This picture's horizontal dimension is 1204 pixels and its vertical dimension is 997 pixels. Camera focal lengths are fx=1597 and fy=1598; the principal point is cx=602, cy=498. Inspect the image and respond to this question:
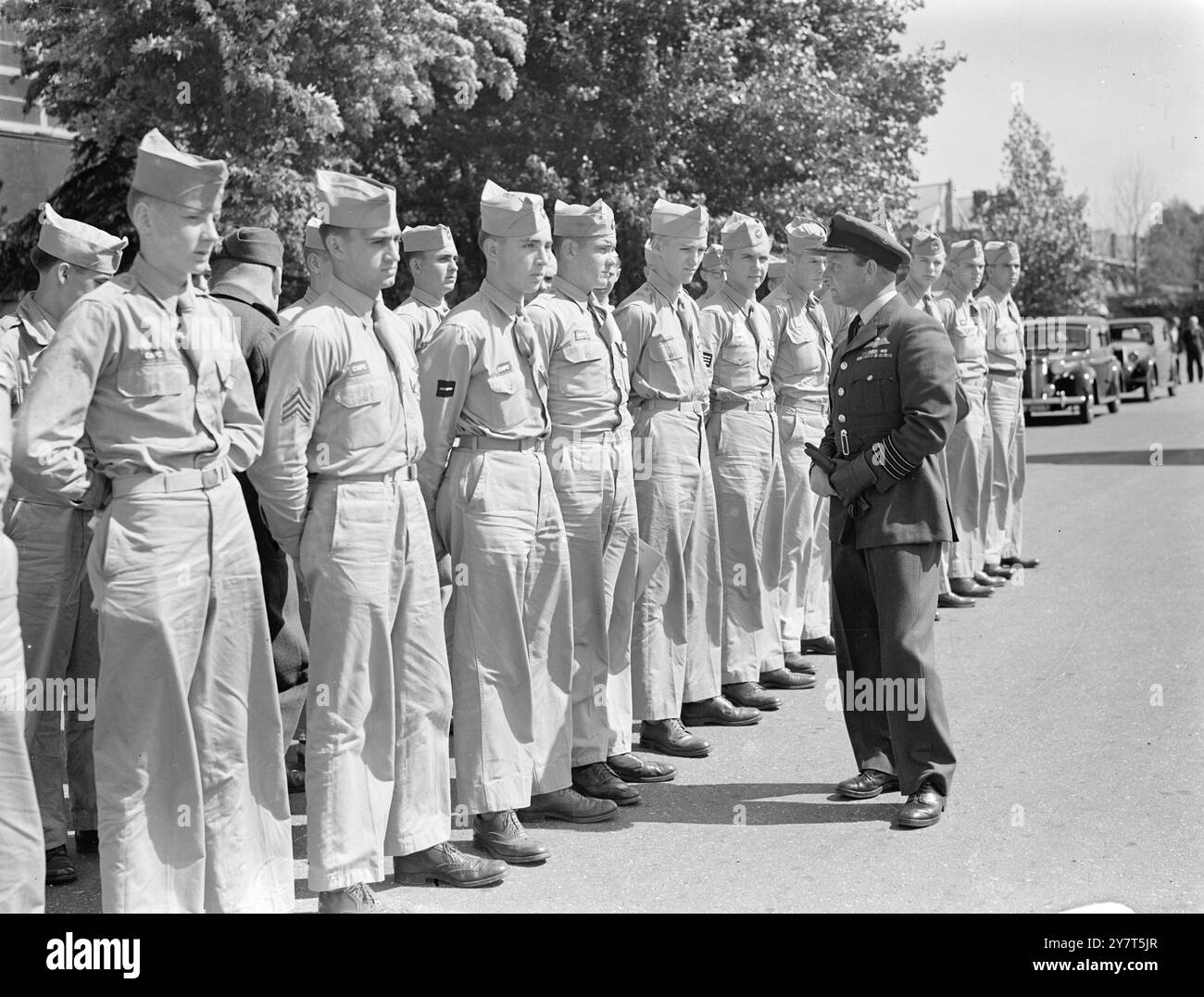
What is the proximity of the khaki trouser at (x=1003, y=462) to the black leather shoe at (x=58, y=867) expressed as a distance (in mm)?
8120

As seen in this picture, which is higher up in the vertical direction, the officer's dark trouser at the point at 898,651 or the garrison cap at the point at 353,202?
the garrison cap at the point at 353,202

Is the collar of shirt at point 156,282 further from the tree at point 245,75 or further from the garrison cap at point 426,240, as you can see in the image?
the tree at point 245,75

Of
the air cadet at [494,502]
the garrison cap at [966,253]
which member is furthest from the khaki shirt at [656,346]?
the garrison cap at [966,253]

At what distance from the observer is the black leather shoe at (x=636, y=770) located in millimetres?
6883

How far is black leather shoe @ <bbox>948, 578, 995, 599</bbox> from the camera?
1145 cm

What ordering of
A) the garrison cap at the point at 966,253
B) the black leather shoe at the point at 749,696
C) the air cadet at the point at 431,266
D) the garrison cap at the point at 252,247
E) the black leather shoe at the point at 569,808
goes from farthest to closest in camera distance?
the garrison cap at the point at 966,253
the air cadet at the point at 431,266
the black leather shoe at the point at 749,696
the garrison cap at the point at 252,247
the black leather shoe at the point at 569,808

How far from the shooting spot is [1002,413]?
40.7 ft

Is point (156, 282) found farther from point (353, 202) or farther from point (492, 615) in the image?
point (492, 615)

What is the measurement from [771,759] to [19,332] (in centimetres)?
368

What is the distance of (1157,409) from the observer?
34.0m

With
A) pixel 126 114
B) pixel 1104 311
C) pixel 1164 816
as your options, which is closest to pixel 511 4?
pixel 126 114

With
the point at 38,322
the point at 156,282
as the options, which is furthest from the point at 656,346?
the point at 156,282

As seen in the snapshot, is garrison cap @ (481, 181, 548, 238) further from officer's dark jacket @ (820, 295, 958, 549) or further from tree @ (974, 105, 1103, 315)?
tree @ (974, 105, 1103, 315)
